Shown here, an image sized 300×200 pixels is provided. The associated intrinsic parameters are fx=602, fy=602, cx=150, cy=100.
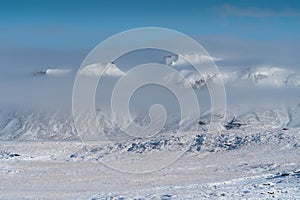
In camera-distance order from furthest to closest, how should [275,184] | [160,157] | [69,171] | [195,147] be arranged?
[195,147], [160,157], [69,171], [275,184]

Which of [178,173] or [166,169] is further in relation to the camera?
[166,169]

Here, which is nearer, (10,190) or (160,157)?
(10,190)

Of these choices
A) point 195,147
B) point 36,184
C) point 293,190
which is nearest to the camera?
point 293,190

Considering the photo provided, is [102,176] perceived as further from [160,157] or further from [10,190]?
[160,157]

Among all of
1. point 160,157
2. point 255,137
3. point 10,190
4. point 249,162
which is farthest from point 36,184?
point 255,137

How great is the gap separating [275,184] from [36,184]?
2108 centimetres

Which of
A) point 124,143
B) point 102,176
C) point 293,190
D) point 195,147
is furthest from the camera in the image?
point 124,143

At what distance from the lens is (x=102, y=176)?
56.5 m

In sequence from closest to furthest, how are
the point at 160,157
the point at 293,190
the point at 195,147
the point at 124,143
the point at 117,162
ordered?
the point at 293,190, the point at 117,162, the point at 160,157, the point at 195,147, the point at 124,143

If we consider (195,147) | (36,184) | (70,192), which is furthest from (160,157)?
(70,192)

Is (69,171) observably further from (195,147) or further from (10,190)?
(195,147)

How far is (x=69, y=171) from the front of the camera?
6431 centimetres

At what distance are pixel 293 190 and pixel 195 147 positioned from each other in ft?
170

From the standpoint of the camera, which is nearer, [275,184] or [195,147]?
[275,184]
